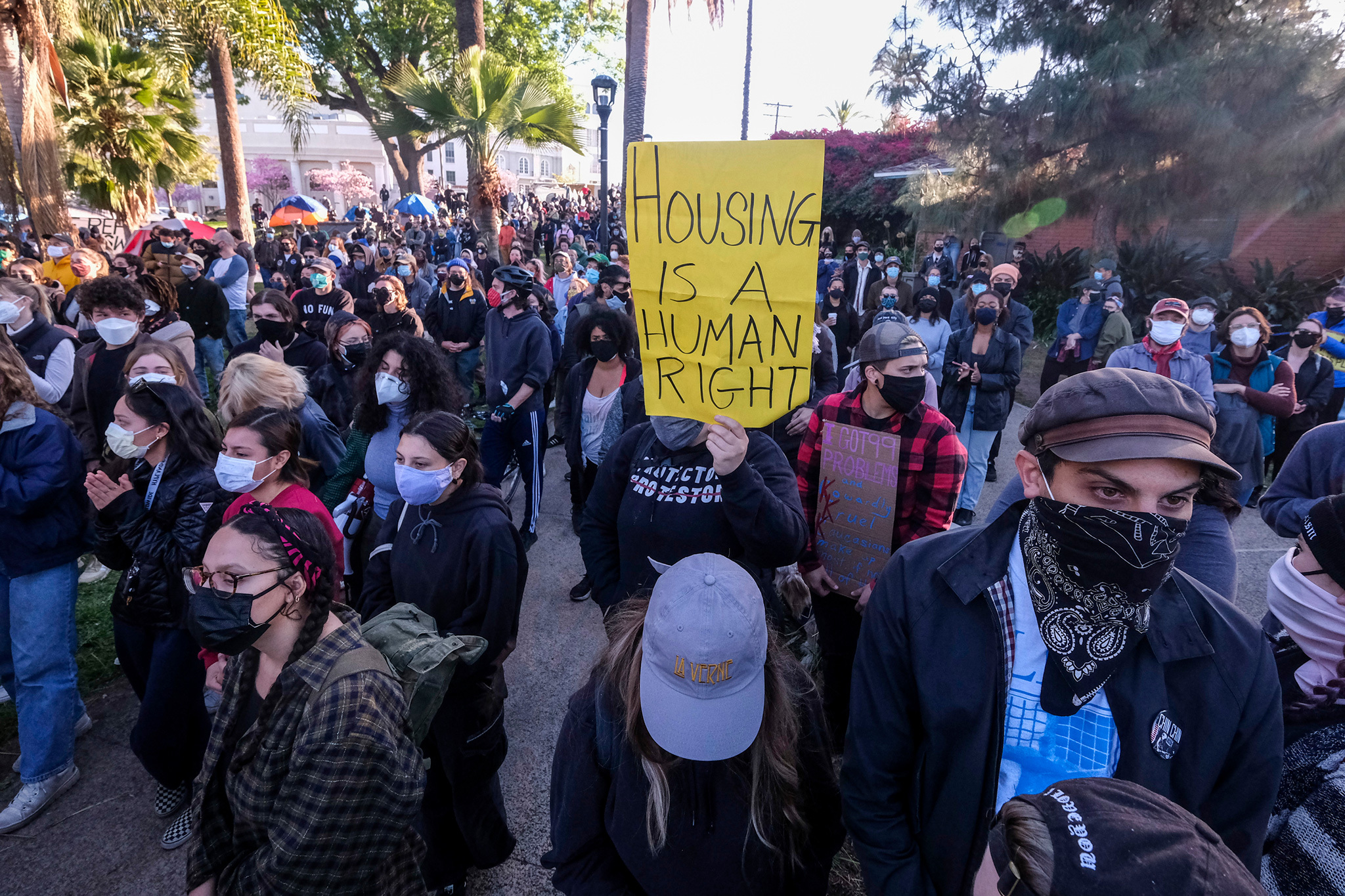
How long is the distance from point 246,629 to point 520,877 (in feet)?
5.30

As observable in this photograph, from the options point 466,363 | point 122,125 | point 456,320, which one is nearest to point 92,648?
point 466,363

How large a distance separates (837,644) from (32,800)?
349cm

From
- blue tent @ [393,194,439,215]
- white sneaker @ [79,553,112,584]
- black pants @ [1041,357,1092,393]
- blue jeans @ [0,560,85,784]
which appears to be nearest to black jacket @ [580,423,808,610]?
blue jeans @ [0,560,85,784]

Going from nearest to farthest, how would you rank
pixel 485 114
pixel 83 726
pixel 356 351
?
pixel 83 726 → pixel 356 351 → pixel 485 114

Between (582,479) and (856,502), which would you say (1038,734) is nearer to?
(856,502)

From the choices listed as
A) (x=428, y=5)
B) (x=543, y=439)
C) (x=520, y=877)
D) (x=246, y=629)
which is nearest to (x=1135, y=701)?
(x=246, y=629)

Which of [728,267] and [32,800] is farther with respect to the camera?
[32,800]

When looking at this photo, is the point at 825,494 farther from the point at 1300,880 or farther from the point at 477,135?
the point at 477,135

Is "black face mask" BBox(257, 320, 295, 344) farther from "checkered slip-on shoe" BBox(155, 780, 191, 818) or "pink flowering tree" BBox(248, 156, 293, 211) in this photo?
"pink flowering tree" BBox(248, 156, 293, 211)

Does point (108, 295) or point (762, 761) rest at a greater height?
point (108, 295)

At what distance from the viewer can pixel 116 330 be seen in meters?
4.65

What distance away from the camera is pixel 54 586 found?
9.96ft

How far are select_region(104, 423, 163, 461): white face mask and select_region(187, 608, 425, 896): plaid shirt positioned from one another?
1610mm

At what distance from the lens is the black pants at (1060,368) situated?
8.13m
